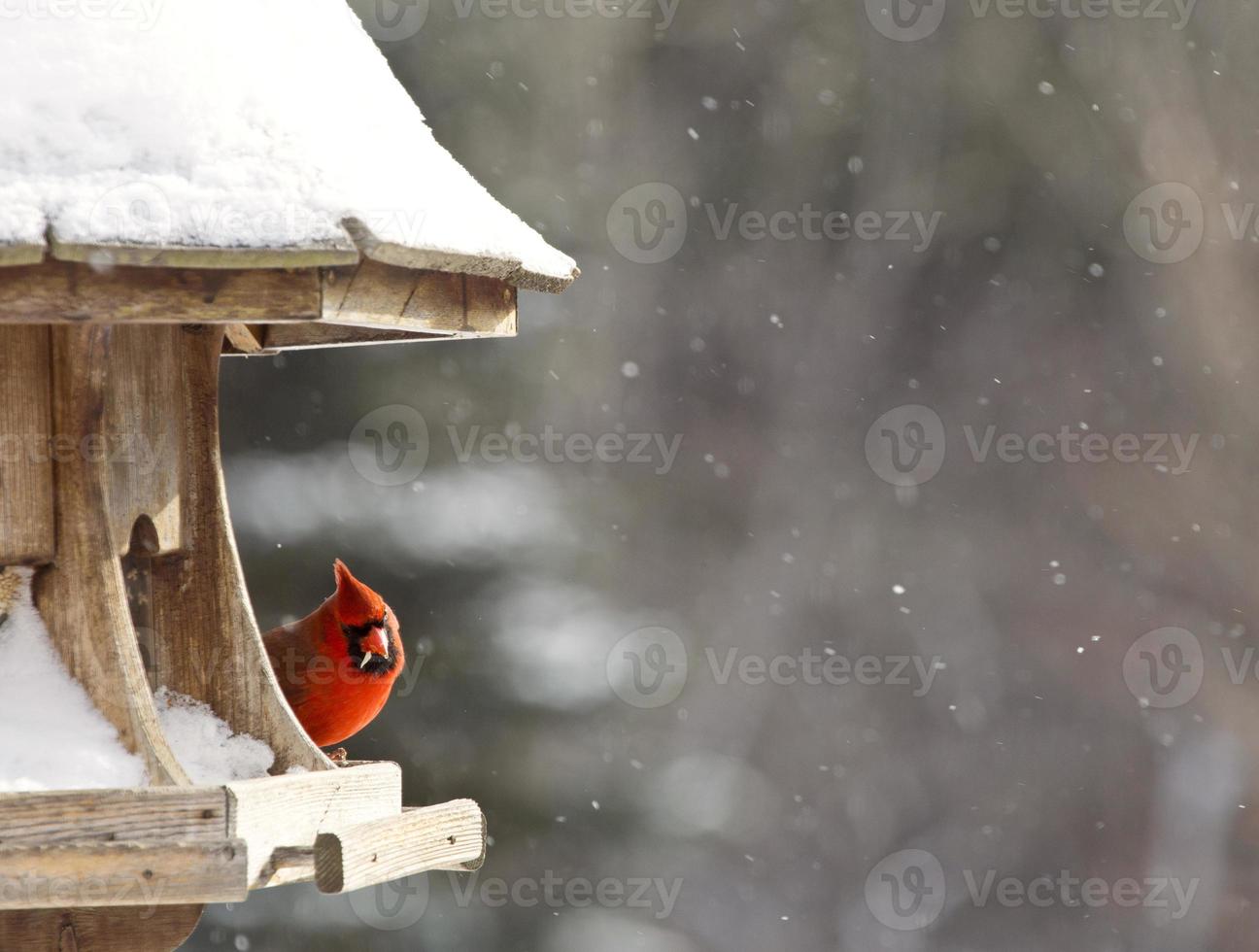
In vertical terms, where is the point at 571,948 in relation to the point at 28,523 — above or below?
below

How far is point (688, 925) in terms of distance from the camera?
8992 millimetres

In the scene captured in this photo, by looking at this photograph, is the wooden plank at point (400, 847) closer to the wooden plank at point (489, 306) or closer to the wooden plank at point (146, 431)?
the wooden plank at point (146, 431)

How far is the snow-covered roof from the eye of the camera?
2.03 metres

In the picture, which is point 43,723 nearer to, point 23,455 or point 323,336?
A: point 23,455

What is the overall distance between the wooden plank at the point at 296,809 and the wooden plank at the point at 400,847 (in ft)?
0.19

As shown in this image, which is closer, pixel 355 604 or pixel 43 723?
pixel 43 723

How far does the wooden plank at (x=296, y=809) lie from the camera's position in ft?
7.16

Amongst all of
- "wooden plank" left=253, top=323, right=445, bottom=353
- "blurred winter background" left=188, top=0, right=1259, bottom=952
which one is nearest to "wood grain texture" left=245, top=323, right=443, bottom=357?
"wooden plank" left=253, top=323, right=445, bottom=353

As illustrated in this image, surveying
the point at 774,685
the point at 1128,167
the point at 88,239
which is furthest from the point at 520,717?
the point at 1128,167

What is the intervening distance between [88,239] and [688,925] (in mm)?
7568

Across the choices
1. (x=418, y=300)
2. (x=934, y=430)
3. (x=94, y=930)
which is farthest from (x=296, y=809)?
(x=934, y=430)

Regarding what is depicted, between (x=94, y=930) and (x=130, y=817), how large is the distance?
70 centimetres

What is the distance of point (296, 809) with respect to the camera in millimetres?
2350

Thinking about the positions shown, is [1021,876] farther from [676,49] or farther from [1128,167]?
[676,49]
